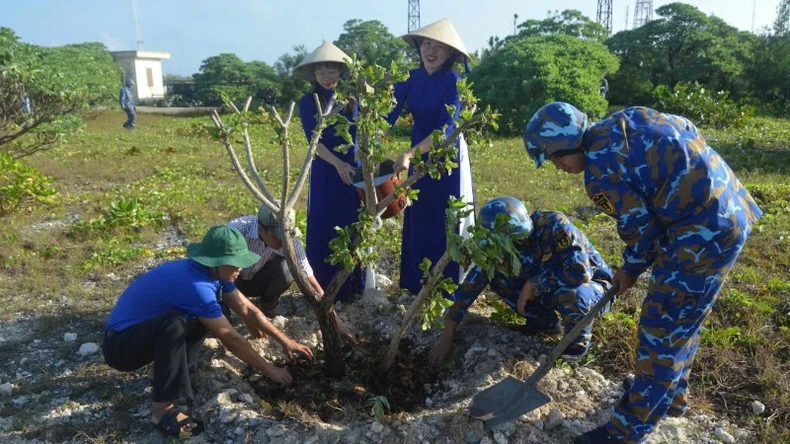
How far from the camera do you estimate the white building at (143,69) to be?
3775 cm

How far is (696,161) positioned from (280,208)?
1.77 m

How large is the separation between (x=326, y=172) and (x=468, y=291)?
1.30 m

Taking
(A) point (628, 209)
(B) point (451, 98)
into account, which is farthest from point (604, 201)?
(B) point (451, 98)

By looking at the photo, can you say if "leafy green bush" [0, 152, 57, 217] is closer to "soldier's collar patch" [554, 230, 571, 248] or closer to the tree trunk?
the tree trunk

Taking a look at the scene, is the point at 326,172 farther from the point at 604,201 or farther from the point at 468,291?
the point at 604,201

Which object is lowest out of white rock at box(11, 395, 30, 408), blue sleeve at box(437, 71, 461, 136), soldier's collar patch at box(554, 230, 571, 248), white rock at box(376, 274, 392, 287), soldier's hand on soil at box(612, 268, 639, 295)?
white rock at box(11, 395, 30, 408)

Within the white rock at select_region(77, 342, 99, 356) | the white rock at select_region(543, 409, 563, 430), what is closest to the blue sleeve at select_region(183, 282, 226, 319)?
the white rock at select_region(77, 342, 99, 356)

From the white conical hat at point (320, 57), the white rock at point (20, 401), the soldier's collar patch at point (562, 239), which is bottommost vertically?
the white rock at point (20, 401)

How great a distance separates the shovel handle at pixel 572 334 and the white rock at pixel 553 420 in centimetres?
15

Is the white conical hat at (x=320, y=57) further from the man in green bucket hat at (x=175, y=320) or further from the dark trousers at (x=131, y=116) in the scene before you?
the dark trousers at (x=131, y=116)

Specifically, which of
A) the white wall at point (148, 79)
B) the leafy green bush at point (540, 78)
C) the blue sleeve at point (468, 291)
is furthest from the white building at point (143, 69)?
the blue sleeve at point (468, 291)

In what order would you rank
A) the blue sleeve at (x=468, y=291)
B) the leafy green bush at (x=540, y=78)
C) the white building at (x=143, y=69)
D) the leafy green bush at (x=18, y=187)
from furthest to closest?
the white building at (x=143, y=69) → the leafy green bush at (x=540, y=78) → the leafy green bush at (x=18, y=187) → the blue sleeve at (x=468, y=291)

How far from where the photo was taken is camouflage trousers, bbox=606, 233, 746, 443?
233 centimetres

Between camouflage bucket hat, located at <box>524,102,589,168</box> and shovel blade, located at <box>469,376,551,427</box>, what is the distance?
1.03 m
